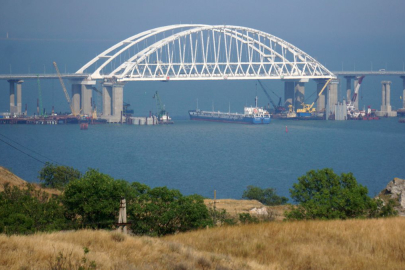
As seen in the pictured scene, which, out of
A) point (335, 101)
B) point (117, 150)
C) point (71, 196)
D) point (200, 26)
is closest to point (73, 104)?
point (200, 26)

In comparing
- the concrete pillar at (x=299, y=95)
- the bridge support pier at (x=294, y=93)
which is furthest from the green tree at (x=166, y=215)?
the concrete pillar at (x=299, y=95)

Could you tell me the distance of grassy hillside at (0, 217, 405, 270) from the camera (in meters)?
11.0

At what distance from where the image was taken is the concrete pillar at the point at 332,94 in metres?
128

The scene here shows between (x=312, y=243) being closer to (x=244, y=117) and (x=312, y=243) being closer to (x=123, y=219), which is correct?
(x=123, y=219)

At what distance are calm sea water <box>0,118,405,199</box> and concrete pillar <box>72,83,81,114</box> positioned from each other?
40.4ft

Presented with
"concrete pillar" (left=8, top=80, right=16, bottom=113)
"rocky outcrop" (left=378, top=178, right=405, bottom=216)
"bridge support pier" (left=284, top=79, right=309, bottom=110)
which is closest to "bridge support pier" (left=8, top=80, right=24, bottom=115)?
"concrete pillar" (left=8, top=80, right=16, bottom=113)

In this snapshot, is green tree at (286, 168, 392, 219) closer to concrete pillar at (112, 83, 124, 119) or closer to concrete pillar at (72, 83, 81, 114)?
concrete pillar at (112, 83, 124, 119)

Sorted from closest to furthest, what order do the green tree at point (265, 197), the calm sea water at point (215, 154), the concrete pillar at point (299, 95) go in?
1. the green tree at point (265, 197)
2. the calm sea water at point (215, 154)
3. the concrete pillar at point (299, 95)

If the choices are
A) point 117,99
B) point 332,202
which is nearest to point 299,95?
point 117,99

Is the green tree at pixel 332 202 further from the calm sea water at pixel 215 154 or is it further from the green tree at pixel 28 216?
the calm sea water at pixel 215 154

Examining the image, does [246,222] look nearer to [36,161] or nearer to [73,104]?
[36,161]

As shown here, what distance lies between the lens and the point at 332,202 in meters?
17.4

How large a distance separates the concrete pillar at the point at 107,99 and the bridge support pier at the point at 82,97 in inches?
110

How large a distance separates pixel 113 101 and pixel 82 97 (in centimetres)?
757
